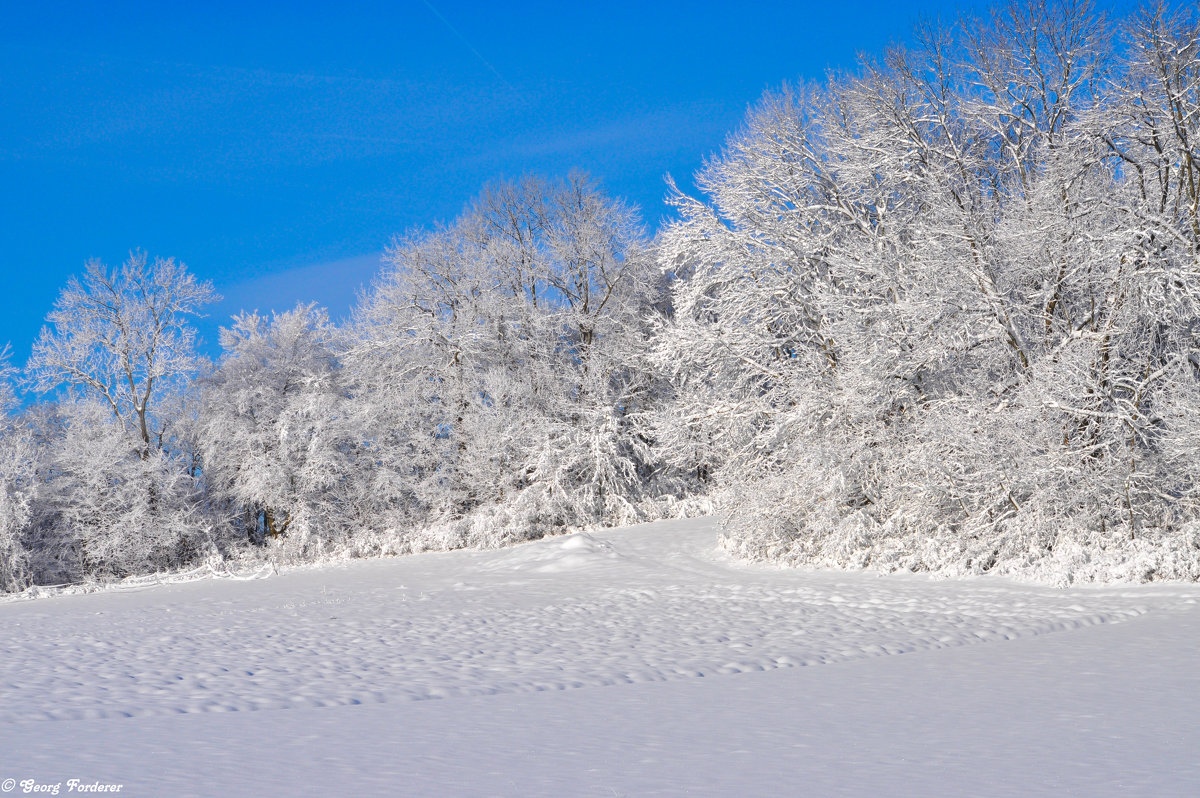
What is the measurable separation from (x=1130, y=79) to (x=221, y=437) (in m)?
24.8

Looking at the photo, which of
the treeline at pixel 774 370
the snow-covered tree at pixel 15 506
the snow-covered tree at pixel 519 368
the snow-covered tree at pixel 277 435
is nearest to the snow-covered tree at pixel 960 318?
the treeline at pixel 774 370

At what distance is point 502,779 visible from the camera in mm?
4496

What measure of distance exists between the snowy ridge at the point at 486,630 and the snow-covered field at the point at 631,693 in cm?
6

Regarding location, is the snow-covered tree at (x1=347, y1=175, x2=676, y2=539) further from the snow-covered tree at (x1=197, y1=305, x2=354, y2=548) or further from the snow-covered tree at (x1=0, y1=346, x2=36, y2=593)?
the snow-covered tree at (x1=0, y1=346, x2=36, y2=593)

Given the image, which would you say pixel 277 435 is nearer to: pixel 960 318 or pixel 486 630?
pixel 486 630

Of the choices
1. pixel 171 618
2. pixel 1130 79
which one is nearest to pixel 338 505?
pixel 171 618

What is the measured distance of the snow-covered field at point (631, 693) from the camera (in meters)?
4.56

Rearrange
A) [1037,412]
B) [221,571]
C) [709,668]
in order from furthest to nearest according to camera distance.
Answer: [221,571], [1037,412], [709,668]

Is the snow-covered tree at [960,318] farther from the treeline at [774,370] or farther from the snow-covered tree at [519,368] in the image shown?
the snow-covered tree at [519,368]

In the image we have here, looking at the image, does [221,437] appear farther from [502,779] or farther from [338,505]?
[502,779]

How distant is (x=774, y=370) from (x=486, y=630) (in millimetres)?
9215

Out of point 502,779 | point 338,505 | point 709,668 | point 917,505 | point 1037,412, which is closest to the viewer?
point 502,779

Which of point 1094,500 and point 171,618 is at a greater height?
point 1094,500

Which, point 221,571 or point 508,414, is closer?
point 221,571
